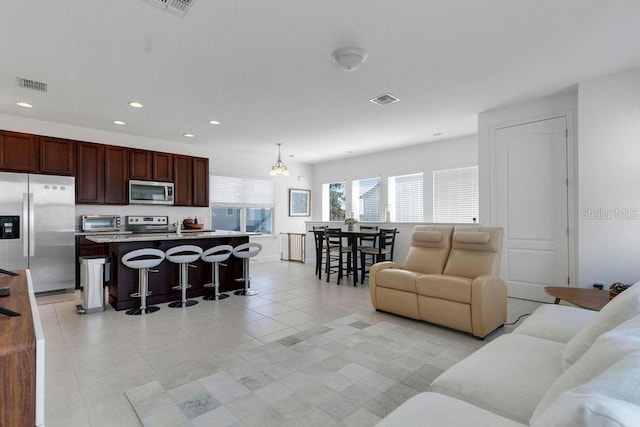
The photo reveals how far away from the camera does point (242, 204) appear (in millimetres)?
7848

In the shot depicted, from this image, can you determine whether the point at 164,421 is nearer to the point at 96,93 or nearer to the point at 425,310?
the point at 425,310

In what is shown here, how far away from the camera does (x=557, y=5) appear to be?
232cm

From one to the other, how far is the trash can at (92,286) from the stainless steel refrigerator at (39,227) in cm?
127

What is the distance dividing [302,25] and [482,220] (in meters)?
3.75

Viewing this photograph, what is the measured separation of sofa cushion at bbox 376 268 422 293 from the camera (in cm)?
347

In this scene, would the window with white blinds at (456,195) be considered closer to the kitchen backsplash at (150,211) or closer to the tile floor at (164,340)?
the tile floor at (164,340)

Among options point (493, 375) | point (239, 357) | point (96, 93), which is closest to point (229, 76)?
point (96, 93)

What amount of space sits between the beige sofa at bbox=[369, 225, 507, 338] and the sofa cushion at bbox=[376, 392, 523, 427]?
1.99 m

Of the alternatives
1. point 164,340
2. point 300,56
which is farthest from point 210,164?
point 164,340

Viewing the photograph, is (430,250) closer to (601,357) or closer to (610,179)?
(610,179)

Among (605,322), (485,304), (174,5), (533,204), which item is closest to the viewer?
(605,322)

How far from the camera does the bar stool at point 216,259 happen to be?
4.39 metres

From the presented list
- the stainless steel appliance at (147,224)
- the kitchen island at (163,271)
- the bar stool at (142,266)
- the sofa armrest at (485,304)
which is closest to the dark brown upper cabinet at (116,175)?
the stainless steel appliance at (147,224)

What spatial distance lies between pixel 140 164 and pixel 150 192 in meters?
0.54
